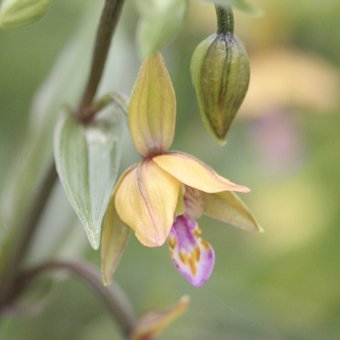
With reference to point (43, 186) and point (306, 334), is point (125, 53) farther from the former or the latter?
point (306, 334)

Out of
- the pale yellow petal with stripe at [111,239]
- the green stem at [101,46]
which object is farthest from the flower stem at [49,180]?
the pale yellow petal with stripe at [111,239]

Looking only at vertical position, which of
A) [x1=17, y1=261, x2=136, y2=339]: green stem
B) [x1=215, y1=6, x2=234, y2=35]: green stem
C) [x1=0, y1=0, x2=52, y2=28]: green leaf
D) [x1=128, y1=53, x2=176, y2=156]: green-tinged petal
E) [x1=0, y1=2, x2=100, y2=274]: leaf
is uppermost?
[x1=0, y1=0, x2=52, y2=28]: green leaf

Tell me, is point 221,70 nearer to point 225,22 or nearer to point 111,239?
point 225,22

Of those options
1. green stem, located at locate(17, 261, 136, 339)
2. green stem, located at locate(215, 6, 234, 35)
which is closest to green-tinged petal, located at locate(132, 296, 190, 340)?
green stem, located at locate(17, 261, 136, 339)

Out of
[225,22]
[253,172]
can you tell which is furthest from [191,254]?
[253,172]

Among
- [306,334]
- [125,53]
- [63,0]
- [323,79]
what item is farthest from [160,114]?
[63,0]

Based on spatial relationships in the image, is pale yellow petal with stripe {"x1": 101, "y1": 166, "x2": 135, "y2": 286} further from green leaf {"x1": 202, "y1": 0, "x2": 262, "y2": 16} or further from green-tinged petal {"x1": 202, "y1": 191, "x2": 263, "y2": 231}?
green leaf {"x1": 202, "y1": 0, "x2": 262, "y2": 16}

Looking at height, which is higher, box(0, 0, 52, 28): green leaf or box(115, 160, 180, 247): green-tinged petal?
box(0, 0, 52, 28): green leaf
